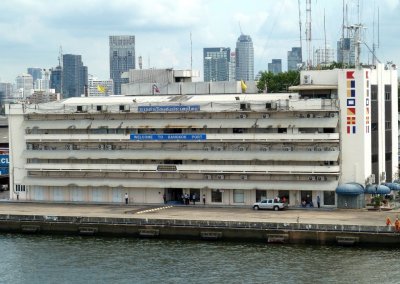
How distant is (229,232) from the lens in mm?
79812

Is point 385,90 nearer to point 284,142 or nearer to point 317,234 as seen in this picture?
point 284,142

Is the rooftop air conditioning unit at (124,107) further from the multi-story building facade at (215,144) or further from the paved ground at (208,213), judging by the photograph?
the paved ground at (208,213)

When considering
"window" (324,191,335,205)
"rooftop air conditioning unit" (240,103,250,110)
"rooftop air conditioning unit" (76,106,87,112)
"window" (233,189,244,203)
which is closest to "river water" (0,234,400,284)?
"window" (233,189,244,203)

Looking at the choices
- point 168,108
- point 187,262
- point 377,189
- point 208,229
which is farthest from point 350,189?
point 187,262

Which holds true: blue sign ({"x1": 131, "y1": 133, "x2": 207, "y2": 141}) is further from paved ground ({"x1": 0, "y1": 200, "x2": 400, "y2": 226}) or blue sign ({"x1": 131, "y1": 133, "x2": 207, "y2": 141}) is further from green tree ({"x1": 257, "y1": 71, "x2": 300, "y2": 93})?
green tree ({"x1": 257, "y1": 71, "x2": 300, "y2": 93})

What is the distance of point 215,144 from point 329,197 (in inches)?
469

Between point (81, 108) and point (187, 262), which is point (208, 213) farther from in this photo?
point (81, 108)

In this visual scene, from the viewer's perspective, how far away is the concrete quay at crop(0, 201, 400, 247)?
76.5m

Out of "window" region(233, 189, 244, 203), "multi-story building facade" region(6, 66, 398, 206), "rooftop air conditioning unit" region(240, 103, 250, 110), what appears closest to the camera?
"multi-story building facade" region(6, 66, 398, 206)

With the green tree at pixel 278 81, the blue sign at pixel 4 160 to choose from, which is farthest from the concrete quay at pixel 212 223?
the green tree at pixel 278 81

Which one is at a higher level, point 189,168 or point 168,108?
point 168,108

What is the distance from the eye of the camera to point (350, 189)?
288 ft

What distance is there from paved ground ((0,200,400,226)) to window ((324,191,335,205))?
1540 mm

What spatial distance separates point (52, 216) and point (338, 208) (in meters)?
25.7
